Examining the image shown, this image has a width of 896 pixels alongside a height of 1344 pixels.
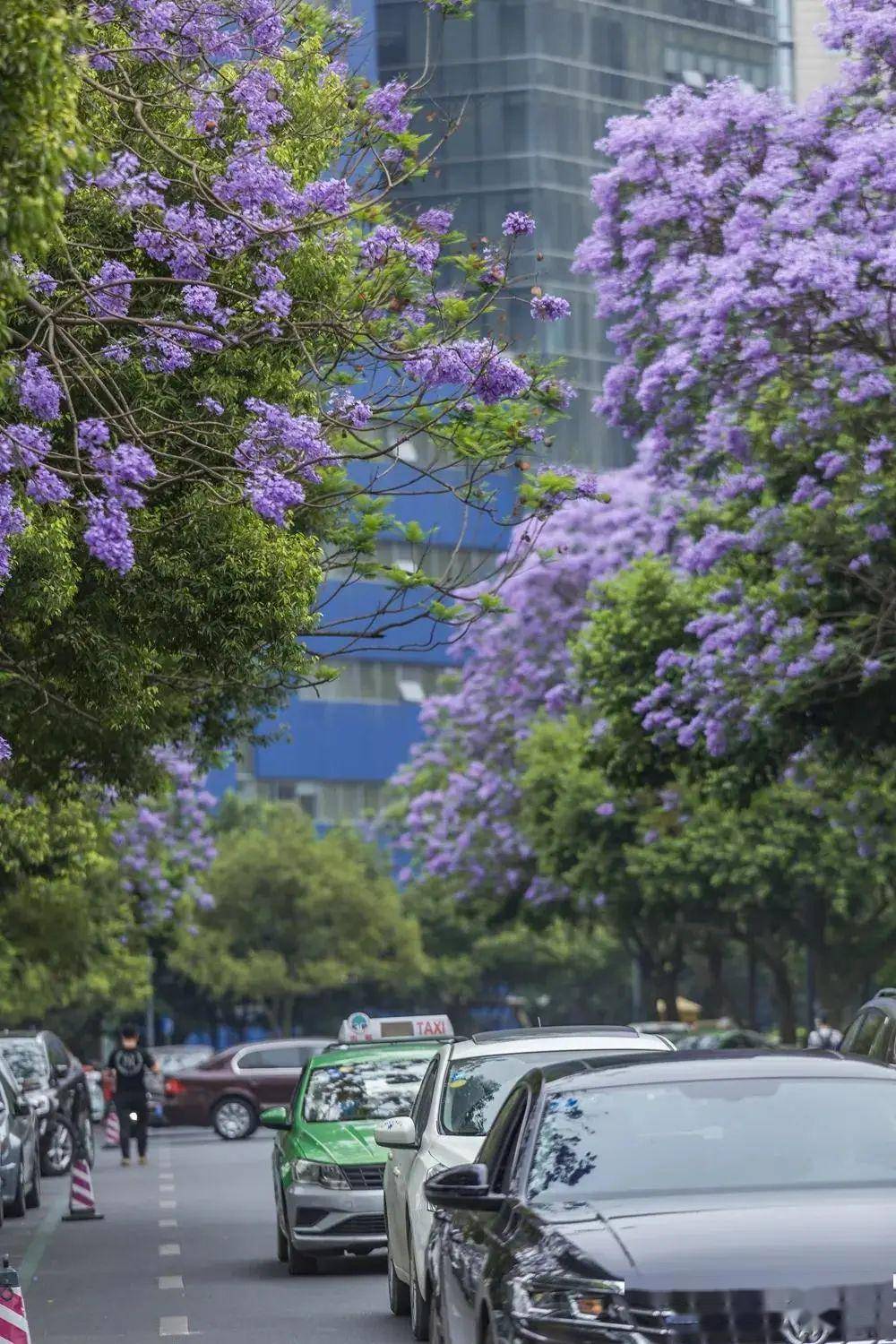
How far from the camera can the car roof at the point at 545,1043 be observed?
13562 millimetres

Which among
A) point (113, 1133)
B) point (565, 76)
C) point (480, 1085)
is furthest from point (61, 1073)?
point (565, 76)

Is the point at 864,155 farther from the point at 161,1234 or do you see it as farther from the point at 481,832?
the point at 481,832

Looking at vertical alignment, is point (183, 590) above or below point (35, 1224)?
above

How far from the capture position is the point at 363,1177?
53.2 ft

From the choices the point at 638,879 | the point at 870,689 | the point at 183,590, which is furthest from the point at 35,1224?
the point at 638,879

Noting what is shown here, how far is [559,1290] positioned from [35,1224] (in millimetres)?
16645

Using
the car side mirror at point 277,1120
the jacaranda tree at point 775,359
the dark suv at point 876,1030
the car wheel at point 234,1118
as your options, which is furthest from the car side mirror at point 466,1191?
the car wheel at point 234,1118

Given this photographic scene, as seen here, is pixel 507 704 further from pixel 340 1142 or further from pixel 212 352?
pixel 212 352

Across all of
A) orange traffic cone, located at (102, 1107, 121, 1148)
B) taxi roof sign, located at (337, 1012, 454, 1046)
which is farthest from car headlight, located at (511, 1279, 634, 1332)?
orange traffic cone, located at (102, 1107, 121, 1148)

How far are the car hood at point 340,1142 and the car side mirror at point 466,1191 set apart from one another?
801cm

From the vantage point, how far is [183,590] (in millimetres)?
13836

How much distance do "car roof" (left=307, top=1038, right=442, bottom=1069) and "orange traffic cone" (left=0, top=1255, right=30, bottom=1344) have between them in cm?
833

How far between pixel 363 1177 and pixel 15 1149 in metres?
6.91

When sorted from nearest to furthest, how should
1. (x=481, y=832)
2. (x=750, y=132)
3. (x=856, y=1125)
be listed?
1. (x=856, y=1125)
2. (x=750, y=132)
3. (x=481, y=832)
